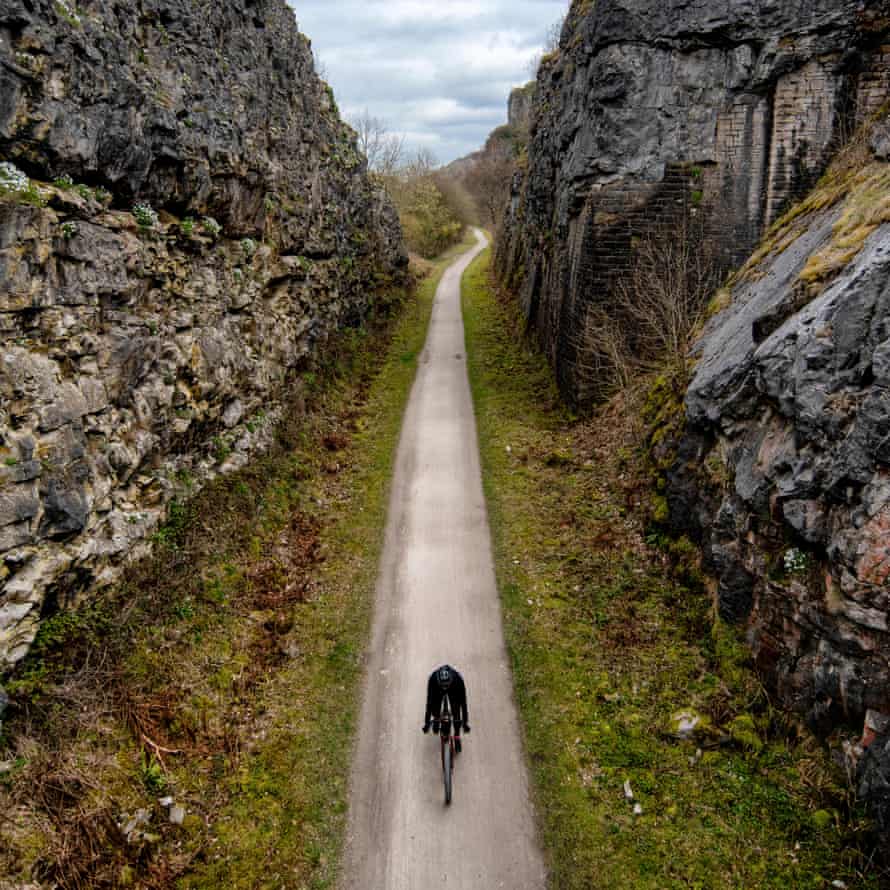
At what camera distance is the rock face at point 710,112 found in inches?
680

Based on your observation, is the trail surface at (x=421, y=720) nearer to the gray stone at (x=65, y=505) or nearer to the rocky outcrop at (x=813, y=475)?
the rocky outcrop at (x=813, y=475)

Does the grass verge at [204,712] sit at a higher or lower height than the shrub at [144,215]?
lower

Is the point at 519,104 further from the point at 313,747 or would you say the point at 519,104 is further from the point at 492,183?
the point at 313,747

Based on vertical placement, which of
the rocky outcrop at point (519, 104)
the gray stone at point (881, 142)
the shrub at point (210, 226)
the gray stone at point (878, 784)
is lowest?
the gray stone at point (878, 784)

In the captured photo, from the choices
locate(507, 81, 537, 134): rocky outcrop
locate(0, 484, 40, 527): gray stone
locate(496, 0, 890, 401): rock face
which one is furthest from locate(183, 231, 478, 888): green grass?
locate(507, 81, 537, 134): rocky outcrop

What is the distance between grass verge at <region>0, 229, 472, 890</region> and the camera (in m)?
8.30

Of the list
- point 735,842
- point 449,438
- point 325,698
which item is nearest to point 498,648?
point 325,698

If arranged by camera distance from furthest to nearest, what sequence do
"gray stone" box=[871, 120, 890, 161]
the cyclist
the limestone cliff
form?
"gray stone" box=[871, 120, 890, 161], the cyclist, the limestone cliff

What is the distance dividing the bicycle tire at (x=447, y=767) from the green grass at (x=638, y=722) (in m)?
1.34

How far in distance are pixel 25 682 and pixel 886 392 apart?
12540mm

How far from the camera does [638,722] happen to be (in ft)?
33.8

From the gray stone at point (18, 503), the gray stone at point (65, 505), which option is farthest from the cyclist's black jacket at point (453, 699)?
the gray stone at point (18, 503)

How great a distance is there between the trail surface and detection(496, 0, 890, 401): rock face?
783cm

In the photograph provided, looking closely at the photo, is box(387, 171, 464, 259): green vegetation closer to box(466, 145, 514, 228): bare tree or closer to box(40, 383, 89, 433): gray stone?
box(466, 145, 514, 228): bare tree
